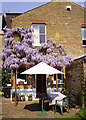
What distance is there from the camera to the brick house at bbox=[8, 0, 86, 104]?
44.3 ft

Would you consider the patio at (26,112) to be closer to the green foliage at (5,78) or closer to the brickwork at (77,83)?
the brickwork at (77,83)

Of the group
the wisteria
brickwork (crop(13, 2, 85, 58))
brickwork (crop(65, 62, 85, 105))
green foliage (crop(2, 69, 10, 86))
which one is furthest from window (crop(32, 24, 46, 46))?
brickwork (crop(65, 62, 85, 105))

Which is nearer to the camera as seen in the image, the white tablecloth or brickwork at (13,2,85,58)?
the white tablecloth

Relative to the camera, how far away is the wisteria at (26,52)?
11695mm

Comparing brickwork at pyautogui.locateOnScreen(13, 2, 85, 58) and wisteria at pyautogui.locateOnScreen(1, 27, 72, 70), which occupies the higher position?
brickwork at pyautogui.locateOnScreen(13, 2, 85, 58)

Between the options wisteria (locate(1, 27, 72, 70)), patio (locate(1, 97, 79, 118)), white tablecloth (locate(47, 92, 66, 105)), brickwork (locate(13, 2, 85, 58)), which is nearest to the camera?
patio (locate(1, 97, 79, 118))

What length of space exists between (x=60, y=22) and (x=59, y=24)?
0.22 metres

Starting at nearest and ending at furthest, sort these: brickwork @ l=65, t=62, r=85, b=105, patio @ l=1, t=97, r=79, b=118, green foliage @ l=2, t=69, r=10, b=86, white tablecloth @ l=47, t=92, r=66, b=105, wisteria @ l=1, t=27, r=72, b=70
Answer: patio @ l=1, t=97, r=79, b=118 → white tablecloth @ l=47, t=92, r=66, b=105 → brickwork @ l=65, t=62, r=85, b=105 → wisteria @ l=1, t=27, r=72, b=70 → green foliage @ l=2, t=69, r=10, b=86

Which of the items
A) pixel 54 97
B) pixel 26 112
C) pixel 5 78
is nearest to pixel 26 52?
pixel 5 78

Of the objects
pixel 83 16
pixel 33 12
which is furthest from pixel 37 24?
pixel 83 16

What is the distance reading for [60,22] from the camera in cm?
1377

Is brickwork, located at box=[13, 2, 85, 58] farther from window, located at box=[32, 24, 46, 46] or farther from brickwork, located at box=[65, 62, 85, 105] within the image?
brickwork, located at box=[65, 62, 85, 105]

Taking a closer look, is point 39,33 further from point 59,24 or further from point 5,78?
point 5,78

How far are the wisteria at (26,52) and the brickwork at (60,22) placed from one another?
87cm
